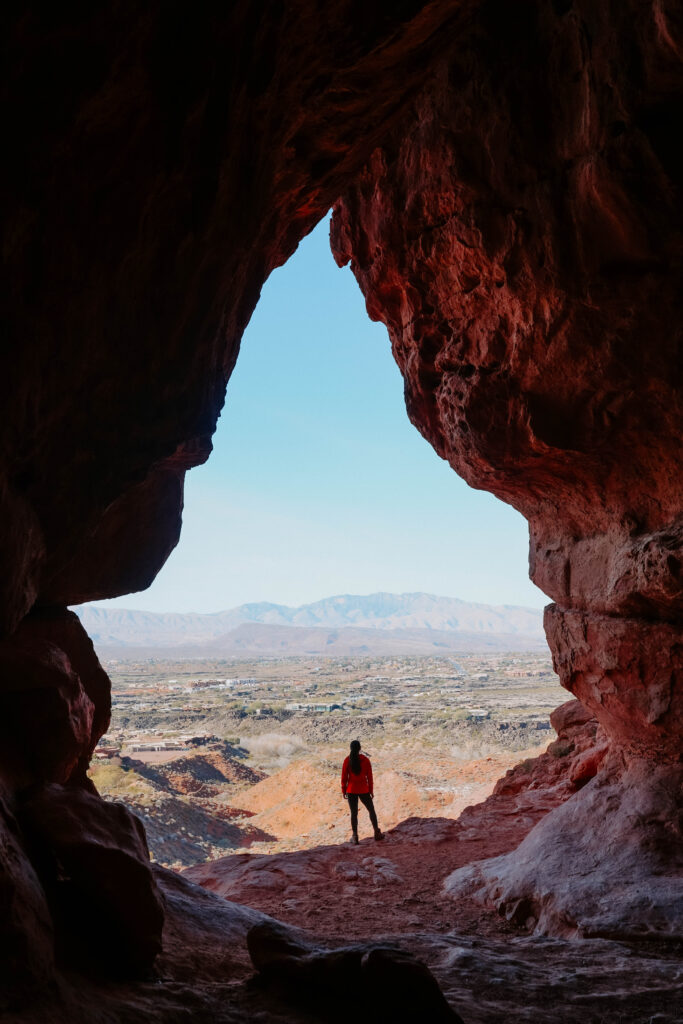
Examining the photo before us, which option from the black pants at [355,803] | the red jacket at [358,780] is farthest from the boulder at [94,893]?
the black pants at [355,803]

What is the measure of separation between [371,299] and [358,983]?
9.96 m

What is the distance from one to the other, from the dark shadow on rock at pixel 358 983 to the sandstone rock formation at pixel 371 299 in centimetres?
103

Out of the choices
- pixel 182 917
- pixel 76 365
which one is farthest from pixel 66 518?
pixel 182 917

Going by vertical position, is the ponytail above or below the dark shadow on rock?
below

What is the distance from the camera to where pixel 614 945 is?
6.46 m

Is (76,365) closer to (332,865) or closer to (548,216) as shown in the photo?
(548,216)

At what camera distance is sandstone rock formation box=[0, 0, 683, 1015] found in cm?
426

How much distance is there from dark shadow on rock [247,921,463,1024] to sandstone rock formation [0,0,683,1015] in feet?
3.38

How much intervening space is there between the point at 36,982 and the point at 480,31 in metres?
10.4

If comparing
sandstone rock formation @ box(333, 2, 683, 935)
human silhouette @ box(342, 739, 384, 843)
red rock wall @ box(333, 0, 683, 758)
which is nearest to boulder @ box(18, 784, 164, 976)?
sandstone rock formation @ box(333, 2, 683, 935)

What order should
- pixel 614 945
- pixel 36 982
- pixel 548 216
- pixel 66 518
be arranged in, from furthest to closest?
pixel 548 216 → pixel 614 945 → pixel 66 518 → pixel 36 982

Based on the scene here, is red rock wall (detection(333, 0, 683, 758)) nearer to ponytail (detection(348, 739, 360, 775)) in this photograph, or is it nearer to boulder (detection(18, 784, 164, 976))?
ponytail (detection(348, 739, 360, 775))

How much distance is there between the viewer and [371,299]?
11.4 metres

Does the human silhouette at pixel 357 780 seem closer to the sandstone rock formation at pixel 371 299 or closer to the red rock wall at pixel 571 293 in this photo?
the sandstone rock formation at pixel 371 299
